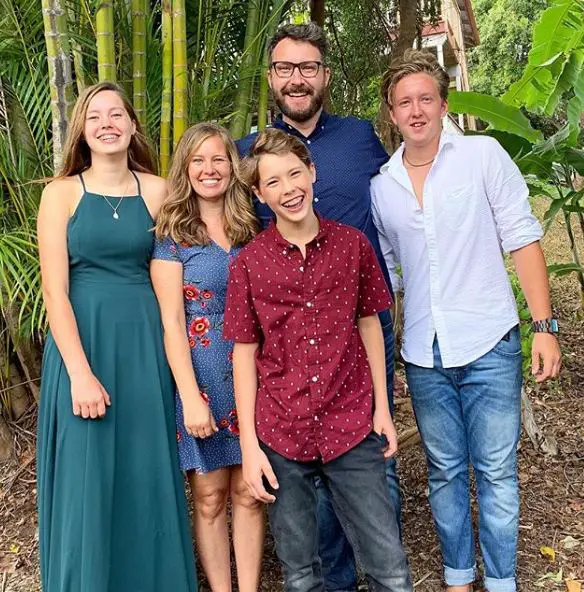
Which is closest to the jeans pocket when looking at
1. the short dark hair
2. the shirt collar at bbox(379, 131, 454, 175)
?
the shirt collar at bbox(379, 131, 454, 175)

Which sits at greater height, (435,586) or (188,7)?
(188,7)

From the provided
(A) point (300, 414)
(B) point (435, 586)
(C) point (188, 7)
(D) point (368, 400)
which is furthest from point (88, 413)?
(C) point (188, 7)

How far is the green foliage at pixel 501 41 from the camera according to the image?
20.5 metres

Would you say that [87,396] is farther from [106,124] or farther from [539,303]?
[539,303]

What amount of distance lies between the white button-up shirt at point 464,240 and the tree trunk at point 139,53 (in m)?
1.29

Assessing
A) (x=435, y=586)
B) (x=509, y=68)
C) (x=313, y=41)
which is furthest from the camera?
(x=509, y=68)

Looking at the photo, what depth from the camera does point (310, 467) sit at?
2.34 meters

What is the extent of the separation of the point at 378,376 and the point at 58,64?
1.76 metres

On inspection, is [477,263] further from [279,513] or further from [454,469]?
[279,513]

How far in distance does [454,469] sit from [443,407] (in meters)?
0.25

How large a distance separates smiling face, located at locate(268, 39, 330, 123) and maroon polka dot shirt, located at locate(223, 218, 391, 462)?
65 centimetres

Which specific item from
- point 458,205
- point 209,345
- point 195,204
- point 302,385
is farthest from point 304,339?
point 458,205

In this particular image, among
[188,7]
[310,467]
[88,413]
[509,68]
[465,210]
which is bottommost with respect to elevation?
[310,467]

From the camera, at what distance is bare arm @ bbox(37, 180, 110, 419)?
2.39 meters
